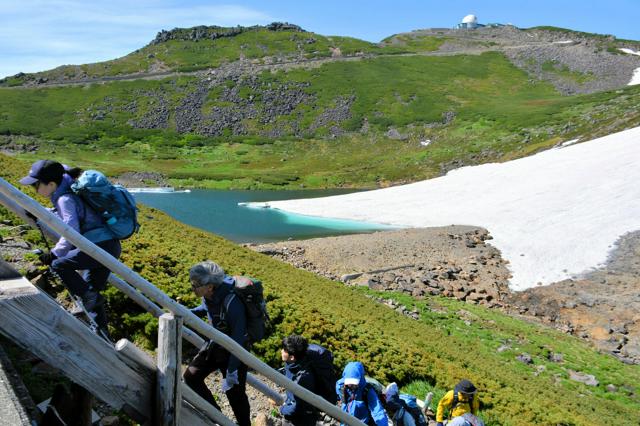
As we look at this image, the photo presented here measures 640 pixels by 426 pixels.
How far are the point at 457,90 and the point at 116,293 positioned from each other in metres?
142

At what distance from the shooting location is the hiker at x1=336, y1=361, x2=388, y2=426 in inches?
291

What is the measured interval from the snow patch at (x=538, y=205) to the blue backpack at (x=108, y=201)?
32375 mm

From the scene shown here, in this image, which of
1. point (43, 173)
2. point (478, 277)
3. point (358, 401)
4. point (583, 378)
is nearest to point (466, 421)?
point (358, 401)

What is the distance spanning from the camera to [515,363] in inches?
816

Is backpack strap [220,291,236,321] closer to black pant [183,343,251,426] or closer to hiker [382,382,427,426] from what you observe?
black pant [183,343,251,426]

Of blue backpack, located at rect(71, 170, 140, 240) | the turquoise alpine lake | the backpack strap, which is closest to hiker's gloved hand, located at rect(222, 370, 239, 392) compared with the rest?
the backpack strap

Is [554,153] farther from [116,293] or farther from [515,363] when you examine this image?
[116,293]

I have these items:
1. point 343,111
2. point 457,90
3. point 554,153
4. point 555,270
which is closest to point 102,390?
point 555,270

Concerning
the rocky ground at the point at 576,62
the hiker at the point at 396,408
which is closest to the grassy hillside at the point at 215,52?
the rocky ground at the point at 576,62

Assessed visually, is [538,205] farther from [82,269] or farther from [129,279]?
[129,279]

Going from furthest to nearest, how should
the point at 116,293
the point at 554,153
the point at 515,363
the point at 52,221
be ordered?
the point at 554,153 → the point at 515,363 → the point at 116,293 → the point at 52,221

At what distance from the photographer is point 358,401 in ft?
24.4

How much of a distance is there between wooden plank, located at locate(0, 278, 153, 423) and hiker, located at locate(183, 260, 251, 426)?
5.11 ft

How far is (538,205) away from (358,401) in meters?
51.6
